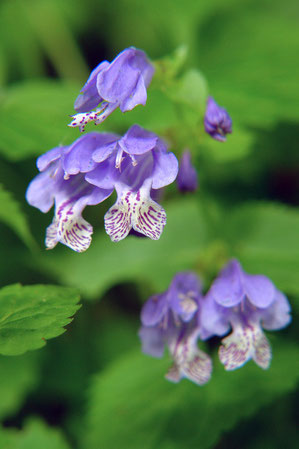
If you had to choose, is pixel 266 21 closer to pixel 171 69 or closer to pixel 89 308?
pixel 171 69

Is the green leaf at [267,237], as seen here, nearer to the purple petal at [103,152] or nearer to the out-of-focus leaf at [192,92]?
the out-of-focus leaf at [192,92]

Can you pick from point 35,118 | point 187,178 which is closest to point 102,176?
point 187,178

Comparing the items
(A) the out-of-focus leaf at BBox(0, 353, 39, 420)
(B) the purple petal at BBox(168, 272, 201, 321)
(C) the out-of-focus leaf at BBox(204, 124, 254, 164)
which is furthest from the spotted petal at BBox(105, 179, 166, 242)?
(A) the out-of-focus leaf at BBox(0, 353, 39, 420)

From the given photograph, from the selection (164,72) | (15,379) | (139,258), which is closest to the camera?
(164,72)

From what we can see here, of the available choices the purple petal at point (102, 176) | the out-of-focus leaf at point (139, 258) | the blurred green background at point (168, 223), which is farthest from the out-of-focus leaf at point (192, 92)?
the out-of-focus leaf at point (139, 258)

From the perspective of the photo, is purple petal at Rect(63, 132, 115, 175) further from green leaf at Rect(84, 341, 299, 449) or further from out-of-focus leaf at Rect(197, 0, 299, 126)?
green leaf at Rect(84, 341, 299, 449)

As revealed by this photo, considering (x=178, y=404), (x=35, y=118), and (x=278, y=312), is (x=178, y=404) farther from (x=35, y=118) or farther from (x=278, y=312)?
(x=35, y=118)
